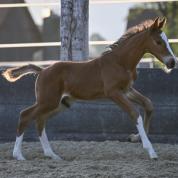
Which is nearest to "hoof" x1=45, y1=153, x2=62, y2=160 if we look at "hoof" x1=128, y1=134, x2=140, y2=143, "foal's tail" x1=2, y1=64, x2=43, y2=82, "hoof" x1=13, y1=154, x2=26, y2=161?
"hoof" x1=13, y1=154, x2=26, y2=161

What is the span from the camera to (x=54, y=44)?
15.1 meters

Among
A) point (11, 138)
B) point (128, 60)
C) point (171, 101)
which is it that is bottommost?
point (11, 138)

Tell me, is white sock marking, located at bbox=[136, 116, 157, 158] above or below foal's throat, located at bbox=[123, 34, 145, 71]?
below

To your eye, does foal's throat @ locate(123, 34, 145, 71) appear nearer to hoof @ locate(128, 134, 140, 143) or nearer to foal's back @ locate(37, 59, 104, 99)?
foal's back @ locate(37, 59, 104, 99)

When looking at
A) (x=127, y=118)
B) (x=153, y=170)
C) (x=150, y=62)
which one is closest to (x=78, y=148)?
(x=127, y=118)

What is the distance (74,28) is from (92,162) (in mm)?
3587

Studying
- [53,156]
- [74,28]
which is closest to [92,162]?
[53,156]

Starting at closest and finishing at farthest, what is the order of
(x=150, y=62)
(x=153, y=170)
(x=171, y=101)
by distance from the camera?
(x=153, y=170)
(x=171, y=101)
(x=150, y=62)

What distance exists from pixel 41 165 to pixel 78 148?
1631mm

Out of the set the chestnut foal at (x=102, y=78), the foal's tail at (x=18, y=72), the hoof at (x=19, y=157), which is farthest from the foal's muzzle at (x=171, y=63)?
the hoof at (x=19, y=157)

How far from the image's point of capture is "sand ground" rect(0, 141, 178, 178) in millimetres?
6988

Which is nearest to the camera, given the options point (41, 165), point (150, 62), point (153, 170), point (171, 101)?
point (153, 170)

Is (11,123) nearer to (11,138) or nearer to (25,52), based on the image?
(11,138)

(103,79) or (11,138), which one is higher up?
(103,79)
